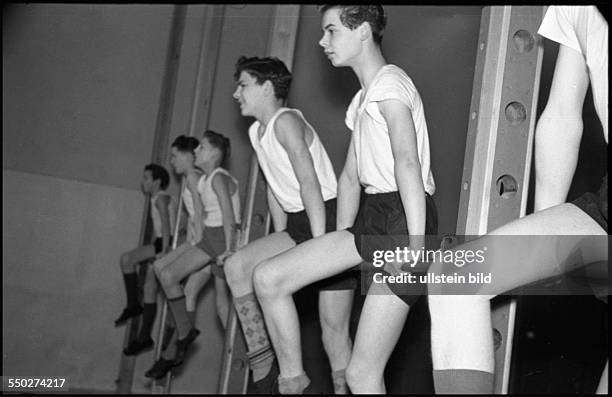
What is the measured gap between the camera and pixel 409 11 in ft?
10.0

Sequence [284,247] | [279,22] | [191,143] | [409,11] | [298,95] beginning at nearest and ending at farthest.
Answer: [284,247], [409,11], [279,22], [298,95], [191,143]

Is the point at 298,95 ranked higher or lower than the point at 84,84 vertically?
lower

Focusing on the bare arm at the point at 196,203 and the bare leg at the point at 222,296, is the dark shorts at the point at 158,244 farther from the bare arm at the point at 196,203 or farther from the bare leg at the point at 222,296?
the bare leg at the point at 222,296

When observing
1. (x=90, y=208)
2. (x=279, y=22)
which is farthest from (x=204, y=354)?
(x=279, y=22)

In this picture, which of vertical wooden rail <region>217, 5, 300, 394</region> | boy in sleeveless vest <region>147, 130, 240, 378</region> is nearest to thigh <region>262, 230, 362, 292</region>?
vertical wooden rail <region>217, 5, 300, 394</region>

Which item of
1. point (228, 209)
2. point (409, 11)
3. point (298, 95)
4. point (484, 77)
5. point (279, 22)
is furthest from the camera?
point (298, 95)

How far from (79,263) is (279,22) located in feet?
8.98

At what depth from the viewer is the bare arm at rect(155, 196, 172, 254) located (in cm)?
487

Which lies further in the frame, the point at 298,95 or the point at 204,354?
the point at 204,354

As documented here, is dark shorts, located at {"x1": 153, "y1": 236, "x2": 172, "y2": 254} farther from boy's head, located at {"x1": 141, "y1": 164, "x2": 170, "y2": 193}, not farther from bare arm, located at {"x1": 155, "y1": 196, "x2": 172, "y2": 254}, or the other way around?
boy's head, located at {"x1": 141, "y1": 164, "x2": 170, "y2": 193}

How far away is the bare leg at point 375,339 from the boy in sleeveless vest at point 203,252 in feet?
6.52

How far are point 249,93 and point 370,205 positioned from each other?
95cm

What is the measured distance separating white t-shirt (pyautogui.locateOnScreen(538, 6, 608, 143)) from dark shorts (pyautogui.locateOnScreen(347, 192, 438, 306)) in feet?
2.02

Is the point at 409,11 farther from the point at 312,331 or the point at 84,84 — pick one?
the point at 84,84
